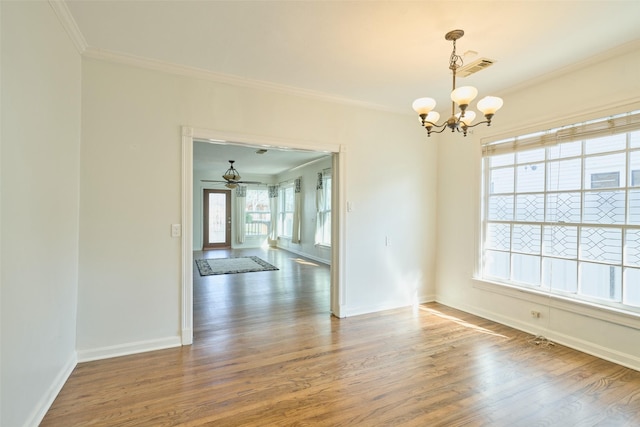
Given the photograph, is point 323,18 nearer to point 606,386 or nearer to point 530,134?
point 530,134

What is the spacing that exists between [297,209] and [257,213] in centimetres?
247

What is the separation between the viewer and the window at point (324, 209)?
780cm

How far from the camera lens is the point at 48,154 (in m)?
2.06

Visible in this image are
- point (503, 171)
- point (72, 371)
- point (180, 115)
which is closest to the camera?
point (72, 371)

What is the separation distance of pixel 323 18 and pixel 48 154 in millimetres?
2076

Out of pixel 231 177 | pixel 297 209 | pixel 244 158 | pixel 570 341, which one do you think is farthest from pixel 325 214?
pixel 570 341

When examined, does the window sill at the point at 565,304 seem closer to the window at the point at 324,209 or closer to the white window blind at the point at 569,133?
the white window blind at the point at 569,133

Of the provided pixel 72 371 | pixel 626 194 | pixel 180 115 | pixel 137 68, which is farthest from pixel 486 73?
pixel 72 371

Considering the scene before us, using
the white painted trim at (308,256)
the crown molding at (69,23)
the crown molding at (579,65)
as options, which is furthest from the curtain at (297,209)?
the crown molding at (69,23)

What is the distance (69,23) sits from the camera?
2.28 meters

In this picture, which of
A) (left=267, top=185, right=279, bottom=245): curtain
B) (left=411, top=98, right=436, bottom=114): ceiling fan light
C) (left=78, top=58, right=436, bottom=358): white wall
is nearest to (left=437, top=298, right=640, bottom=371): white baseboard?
(left=411, top=98, right=436, bottom=114): ceiling fan light

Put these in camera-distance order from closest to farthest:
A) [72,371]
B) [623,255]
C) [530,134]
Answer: [72,371], [623,255], [530,134]

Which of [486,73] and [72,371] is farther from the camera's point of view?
[486,73]

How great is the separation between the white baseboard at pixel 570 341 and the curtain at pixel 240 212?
8.24 m
